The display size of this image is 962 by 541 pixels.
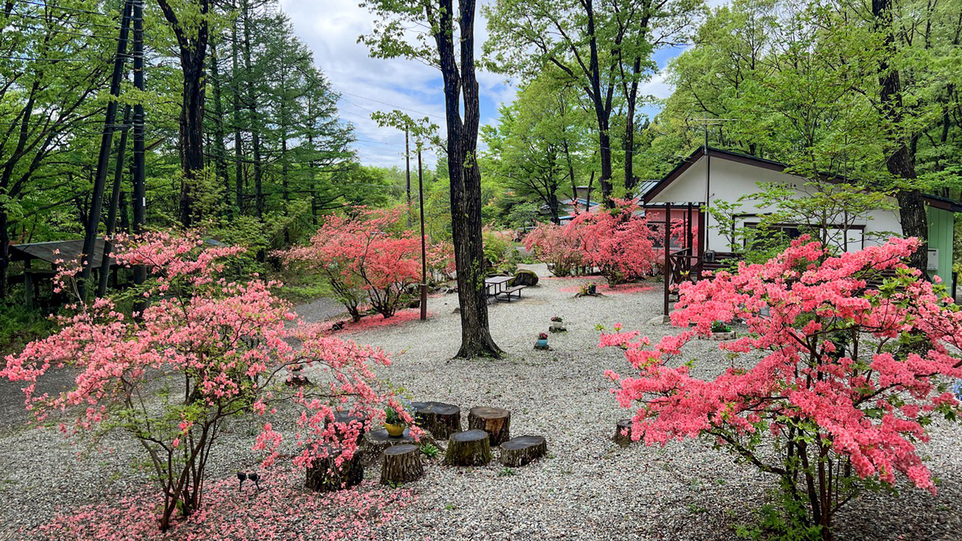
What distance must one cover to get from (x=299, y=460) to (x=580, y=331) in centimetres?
765

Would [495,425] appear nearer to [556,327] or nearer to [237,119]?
[556,327]

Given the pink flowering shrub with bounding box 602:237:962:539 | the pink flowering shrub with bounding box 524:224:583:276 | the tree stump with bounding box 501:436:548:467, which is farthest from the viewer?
the pink flowering shrub with bounding box 524:224:583:276

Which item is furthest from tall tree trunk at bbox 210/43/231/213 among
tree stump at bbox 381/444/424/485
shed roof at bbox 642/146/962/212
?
tree stump at bbox 381/444/424/485

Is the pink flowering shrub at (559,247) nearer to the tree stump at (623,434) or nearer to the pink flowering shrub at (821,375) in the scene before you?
the tree stump at (623,434)

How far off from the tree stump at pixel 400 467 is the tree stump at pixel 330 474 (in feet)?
0.87

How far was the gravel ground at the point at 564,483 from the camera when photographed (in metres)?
3.34

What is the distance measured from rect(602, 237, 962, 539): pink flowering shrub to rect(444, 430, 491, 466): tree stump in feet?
6.31

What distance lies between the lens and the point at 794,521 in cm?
288

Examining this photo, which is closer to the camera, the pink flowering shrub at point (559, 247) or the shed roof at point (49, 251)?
the shed roof at point (49, 251)

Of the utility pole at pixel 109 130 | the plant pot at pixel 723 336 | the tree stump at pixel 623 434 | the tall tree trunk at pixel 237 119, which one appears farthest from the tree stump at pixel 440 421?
the tall tree trunk at pixel 237 119

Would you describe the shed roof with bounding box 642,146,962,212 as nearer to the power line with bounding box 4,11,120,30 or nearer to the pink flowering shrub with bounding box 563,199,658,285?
the pink flowering shrub with bounding box 563,199,658,285

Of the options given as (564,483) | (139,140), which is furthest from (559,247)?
(564,483)

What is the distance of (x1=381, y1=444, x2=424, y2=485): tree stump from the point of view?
166 inches

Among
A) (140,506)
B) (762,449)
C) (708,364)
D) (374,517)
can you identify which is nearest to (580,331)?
(708,364)
